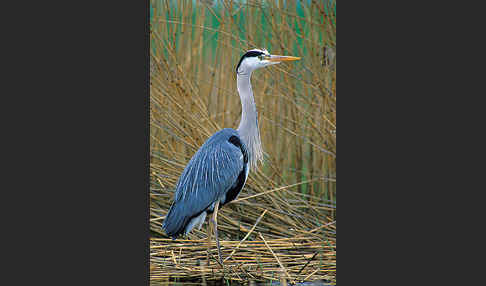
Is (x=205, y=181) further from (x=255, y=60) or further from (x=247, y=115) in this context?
(x=255, y=60)

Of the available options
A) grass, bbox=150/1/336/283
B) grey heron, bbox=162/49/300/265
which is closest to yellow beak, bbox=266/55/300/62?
grey heron, bbox=162/49/300/265

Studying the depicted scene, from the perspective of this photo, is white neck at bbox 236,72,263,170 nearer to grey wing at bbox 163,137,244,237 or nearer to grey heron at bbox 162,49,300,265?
grey heron at bbox 162,49,300,265

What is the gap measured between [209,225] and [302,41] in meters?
2.02

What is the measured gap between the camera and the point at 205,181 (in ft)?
21.5

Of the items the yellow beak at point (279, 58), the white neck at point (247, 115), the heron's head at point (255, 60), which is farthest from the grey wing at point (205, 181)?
the yellow beak at point (279, 58)

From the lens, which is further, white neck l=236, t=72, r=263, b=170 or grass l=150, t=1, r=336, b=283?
grass l=150, t=1, r=336, b=283

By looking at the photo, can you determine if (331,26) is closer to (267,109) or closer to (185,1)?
(267,109)

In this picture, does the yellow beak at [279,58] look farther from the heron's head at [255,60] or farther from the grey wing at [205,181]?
the grey wing at [205,181]

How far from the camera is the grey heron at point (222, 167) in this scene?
Answer: 651 centimetres

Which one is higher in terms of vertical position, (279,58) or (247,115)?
(279,58)

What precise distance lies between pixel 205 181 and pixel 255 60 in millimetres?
1242

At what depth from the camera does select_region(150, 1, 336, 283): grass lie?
6680 millimetres

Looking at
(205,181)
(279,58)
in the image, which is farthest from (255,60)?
(205,181)

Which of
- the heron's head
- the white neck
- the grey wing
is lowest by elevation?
the grey wing
